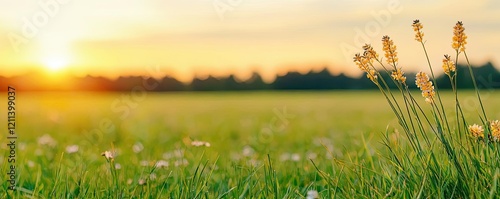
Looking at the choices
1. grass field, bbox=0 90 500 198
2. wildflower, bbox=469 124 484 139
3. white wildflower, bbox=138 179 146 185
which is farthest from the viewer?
white wildflower, bbox=138 179 146 185

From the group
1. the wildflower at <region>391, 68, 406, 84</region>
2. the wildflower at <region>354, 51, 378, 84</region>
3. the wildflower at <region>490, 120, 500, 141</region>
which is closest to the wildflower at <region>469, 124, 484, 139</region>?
the wildflower at <region>490, 120, 500, 141</region>

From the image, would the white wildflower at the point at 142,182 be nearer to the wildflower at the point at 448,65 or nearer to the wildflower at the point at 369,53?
the wildflower at the point at 369,53

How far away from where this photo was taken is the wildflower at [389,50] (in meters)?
2.66

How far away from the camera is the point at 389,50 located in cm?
266

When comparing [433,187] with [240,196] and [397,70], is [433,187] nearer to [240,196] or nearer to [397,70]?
[397,70]

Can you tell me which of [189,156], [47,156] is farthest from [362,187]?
[47,156]

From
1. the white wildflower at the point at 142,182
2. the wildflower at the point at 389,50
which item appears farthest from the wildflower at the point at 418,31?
the white wildflower at the point at 142,182

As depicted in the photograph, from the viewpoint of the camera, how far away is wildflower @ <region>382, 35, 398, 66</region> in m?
2.66

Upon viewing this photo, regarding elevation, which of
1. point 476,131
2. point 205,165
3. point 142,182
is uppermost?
point 476,131

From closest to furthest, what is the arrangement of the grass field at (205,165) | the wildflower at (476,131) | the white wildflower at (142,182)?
the wildflower at (476,131) → the grass field at (205,165) → the white wildflower at (142,182)

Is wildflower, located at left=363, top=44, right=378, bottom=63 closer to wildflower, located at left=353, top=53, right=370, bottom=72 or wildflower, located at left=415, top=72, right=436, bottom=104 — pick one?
wildflower, located at left=353, top=53, right=370, bottom=72

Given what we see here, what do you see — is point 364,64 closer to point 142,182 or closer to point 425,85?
point 425,85

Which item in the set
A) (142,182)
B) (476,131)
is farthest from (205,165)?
(476,131)

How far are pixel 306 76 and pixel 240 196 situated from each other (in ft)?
158
